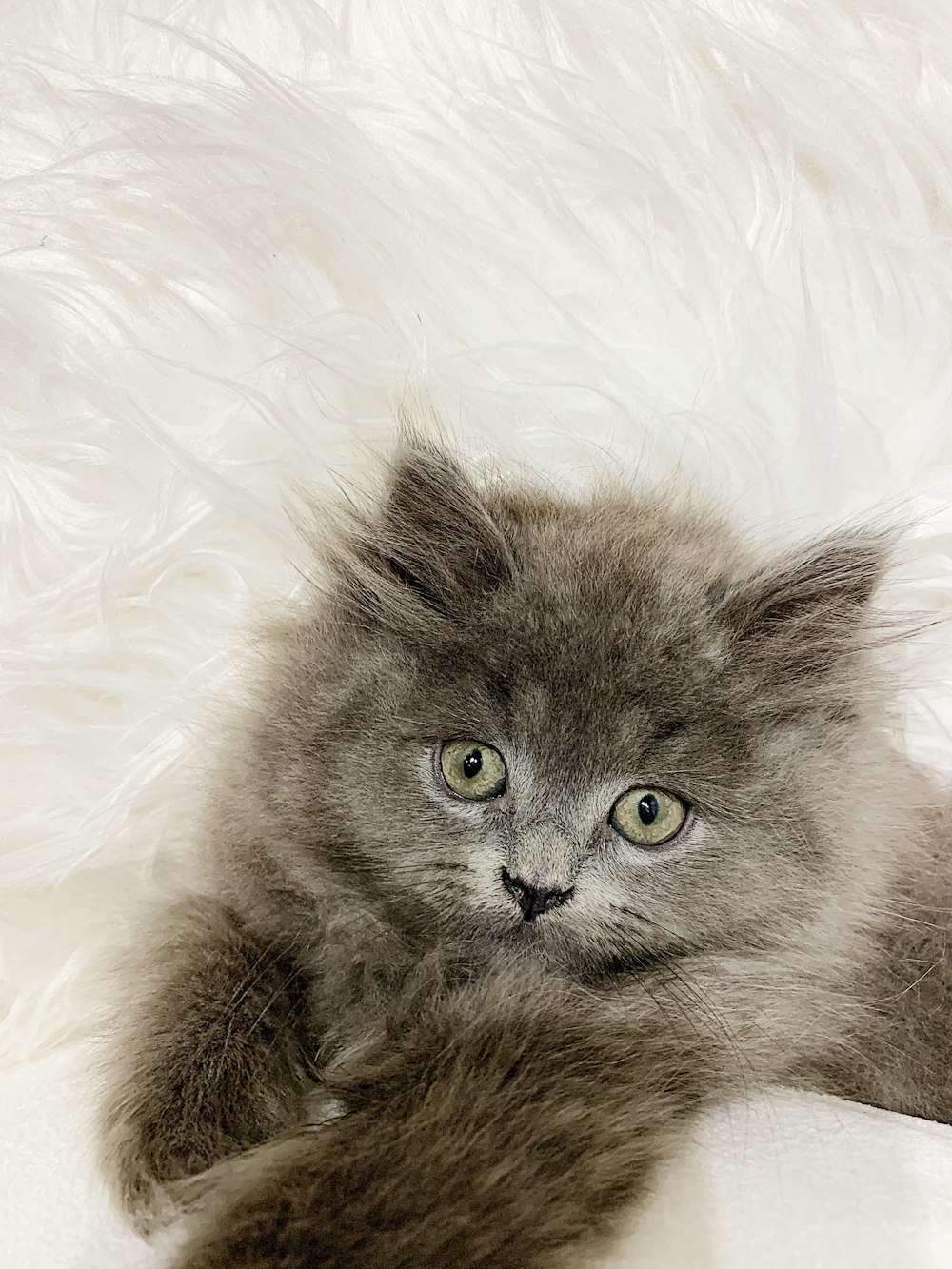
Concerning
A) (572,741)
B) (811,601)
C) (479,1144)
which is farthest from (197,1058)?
(811,601)

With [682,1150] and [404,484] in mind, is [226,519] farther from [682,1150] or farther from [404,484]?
[682,1150]

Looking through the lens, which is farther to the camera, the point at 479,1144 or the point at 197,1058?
the point at 197,1058

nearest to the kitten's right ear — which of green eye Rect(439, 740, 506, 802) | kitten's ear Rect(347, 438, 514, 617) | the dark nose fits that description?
kitten's ear Rect(347, 438, 514, 617)

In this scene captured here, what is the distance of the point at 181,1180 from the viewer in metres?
0.74

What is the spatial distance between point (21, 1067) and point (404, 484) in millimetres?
627

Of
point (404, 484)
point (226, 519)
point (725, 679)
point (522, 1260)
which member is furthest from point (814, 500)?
point (522, 1260)

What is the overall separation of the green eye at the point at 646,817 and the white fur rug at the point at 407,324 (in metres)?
0.30

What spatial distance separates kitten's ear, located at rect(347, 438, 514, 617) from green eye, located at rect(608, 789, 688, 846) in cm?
19

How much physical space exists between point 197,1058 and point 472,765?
0.96 feet

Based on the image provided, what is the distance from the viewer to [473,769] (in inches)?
32.3

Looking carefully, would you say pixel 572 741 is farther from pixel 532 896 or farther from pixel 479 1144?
pixel 479 1144

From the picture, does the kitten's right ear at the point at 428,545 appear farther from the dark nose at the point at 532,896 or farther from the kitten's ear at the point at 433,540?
the dark nose at the point at 532,896

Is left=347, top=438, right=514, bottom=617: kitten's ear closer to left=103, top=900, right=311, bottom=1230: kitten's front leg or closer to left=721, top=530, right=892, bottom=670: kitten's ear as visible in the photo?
left=721, top=530, right=892, bottom=670: kitten's ear

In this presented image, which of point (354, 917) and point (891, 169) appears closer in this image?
point (354, 917)
